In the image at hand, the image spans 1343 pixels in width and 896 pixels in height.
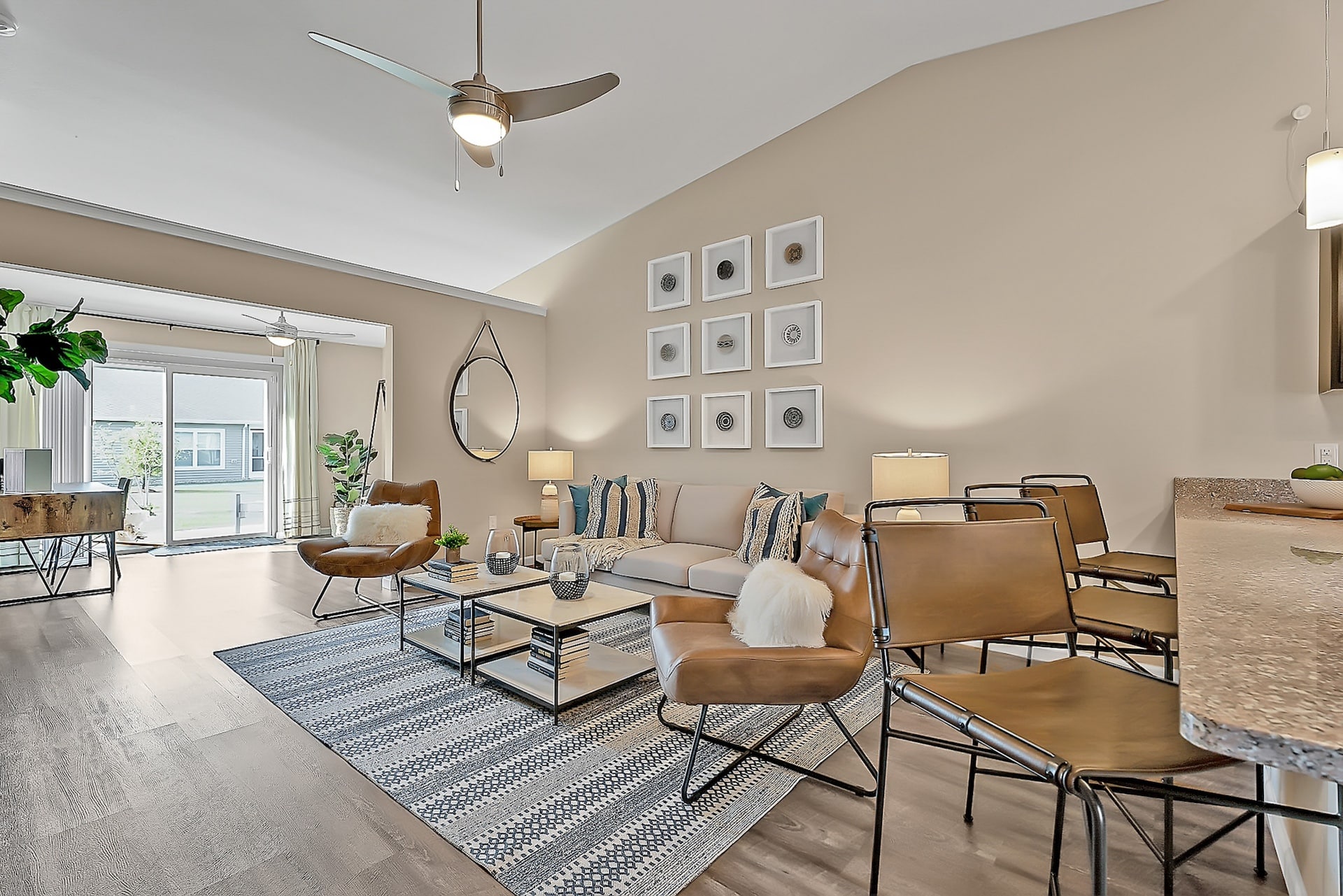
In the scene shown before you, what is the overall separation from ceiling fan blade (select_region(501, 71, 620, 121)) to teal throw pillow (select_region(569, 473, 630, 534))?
3001 mm

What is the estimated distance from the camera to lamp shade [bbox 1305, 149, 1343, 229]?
2222mm

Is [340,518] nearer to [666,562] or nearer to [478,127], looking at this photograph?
[666,562]

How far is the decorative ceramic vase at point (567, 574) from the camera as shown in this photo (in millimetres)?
3029

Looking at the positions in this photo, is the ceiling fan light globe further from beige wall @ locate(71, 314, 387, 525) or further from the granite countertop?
beige wall @ locate(71, 314, 387, 525)

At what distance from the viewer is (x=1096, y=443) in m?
3.41

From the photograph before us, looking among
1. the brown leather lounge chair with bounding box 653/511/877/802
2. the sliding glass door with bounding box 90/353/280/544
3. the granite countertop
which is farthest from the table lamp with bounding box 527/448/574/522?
the granite countertop

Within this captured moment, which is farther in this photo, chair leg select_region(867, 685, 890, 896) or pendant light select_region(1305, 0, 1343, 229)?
pendant light select_region(1305, 0, 1343, 229)

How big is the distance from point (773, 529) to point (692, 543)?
0.89 metres

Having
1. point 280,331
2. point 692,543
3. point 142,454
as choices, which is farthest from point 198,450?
point 692,543

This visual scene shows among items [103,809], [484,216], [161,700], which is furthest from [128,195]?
[103,809]

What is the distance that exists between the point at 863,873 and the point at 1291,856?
3.45ft

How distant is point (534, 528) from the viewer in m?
5.47

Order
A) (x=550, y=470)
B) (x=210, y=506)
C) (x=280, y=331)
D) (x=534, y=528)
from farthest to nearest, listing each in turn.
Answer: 1. (x=210, y=506)
2. (x=280, y=331)
3. (x=550, y=470)
4. (x=534, y=528)

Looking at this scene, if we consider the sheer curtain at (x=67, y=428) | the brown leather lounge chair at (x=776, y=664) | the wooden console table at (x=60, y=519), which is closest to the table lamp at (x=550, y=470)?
the wooden console table at (x=60, y=519)
